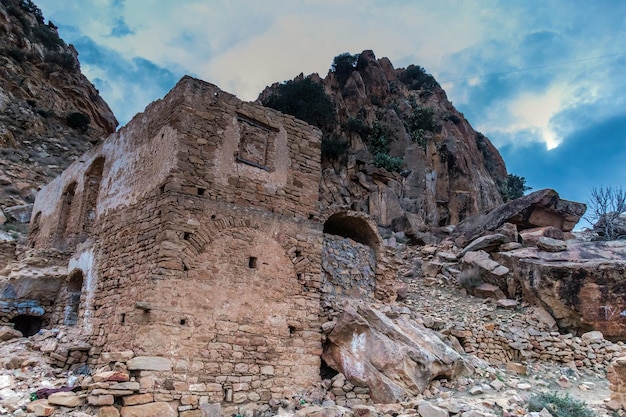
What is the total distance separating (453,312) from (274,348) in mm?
6933

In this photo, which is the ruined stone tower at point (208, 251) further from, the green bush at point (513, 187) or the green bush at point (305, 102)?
the green bush at point (513, 187)

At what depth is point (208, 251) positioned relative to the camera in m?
7.77

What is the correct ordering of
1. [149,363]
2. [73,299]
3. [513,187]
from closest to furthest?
[149,363] < [73,299] < [513,187]

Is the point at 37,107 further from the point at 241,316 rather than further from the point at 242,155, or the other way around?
the point at 241,316

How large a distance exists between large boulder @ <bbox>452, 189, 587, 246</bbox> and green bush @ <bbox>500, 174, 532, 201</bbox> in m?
17.4

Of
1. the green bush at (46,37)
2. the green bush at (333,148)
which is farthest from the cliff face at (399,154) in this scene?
the green bush at (46,37)

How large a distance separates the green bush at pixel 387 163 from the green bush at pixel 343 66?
990 centimetres

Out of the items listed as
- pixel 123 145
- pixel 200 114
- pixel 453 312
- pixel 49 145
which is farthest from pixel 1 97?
pixel 453 312

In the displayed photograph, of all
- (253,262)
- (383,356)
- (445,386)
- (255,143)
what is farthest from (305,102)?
(445,386)

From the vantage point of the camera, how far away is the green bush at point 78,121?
30062mm

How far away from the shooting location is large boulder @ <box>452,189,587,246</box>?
18922 mm

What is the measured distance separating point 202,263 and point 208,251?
0.25 m

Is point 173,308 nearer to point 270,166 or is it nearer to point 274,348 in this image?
point 274,348

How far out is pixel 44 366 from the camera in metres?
7.40
